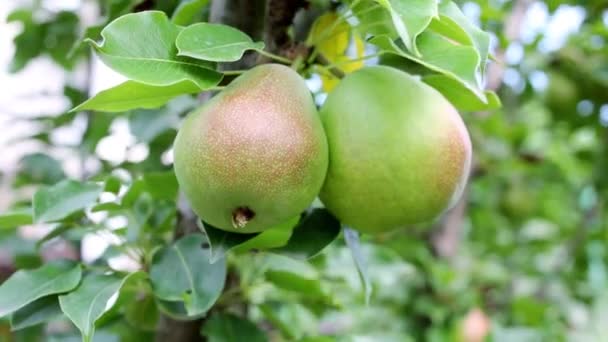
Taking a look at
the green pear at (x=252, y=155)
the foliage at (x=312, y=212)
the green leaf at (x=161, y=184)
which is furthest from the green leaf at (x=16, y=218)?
the green pear at (x=252, y=155)

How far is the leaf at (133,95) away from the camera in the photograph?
469mm

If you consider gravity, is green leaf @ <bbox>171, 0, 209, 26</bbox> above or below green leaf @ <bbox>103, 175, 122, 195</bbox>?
above

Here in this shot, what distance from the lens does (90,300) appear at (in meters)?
0.55

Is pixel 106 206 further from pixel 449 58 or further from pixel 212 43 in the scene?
pixel 449 58

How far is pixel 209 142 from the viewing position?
1.50ft

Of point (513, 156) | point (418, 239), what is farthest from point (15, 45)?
point (513, 156)

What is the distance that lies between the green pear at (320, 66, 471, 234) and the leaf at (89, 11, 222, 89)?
0.10 meters

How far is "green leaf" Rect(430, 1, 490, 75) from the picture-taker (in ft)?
1.60

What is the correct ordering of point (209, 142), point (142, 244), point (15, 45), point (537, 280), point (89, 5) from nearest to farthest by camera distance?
1. point (209, 142)
2. point (142, 244)
3. point (15, 45)
4. point (89, 5)
5. point (537, 280)

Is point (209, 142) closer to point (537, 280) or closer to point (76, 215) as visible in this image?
point (76, 215)

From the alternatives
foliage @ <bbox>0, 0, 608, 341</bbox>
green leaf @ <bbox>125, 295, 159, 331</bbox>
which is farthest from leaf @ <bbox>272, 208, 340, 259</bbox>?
green leaf @ <bbox>125, 295, 159, 331</bbox>

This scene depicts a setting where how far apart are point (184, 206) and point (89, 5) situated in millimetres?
773

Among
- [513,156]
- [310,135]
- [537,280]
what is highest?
[310,135]

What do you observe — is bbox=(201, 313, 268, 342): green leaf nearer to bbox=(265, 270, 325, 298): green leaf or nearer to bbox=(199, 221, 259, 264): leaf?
bbox=(265, 270, 325, 298): green leaf
